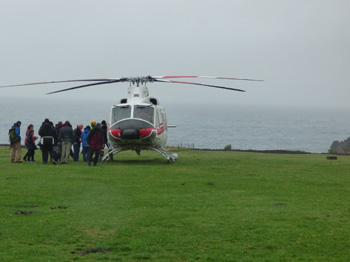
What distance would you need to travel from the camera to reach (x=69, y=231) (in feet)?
36.9

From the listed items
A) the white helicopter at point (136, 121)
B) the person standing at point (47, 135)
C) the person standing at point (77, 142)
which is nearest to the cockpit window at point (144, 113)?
the white helicopter at point (136, 121)

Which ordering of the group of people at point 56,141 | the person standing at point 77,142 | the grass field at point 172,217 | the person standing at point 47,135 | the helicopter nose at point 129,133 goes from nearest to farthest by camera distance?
the grass field at point 172,217 < the person standing at point 47,135 < the group of people at point 56,141 < the helicopter nose at point 129,133 < the person standing at point 77,142

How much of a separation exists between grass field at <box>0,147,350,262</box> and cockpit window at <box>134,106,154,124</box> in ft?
17.1

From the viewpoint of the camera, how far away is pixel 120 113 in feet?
86.7

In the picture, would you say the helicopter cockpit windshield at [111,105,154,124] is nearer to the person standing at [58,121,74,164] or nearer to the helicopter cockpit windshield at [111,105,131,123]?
the helicopter cockpit windshield at [111,105,131,123]

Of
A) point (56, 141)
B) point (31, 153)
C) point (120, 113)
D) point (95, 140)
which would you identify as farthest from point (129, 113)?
point (31, 153)

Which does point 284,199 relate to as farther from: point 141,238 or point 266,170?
point 266,170

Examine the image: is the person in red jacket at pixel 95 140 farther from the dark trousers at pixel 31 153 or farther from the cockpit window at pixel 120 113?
the dark trousers at pixel 31 153

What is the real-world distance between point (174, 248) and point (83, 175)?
1163cm

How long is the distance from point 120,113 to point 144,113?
3.65 ft

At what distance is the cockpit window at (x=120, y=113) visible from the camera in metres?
26.3

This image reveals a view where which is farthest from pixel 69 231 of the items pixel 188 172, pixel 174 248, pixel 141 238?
pixel 188 172

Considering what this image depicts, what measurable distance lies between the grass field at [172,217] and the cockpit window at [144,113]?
520cm

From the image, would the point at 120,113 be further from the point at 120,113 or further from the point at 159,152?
the point at 159,152
